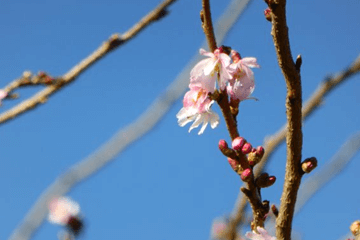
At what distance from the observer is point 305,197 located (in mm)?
2078

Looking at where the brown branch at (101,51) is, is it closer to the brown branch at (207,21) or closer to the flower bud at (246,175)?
the brown branch at (207,21)

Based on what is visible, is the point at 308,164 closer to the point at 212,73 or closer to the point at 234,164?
the point at 234,164

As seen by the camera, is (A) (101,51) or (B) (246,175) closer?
(B) (246,175)

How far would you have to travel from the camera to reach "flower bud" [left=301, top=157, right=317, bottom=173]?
0.93 metres

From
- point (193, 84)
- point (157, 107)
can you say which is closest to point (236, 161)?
point (193, 84)

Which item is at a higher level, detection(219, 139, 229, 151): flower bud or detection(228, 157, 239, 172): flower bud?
detection(219, 139, 229, 151): flower bud

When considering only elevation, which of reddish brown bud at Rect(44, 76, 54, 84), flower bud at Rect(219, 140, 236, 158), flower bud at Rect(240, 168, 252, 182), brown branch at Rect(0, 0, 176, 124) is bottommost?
flower bud at Rect(240, 168, 252, 182)

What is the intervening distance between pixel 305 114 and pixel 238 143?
1153 millimetres

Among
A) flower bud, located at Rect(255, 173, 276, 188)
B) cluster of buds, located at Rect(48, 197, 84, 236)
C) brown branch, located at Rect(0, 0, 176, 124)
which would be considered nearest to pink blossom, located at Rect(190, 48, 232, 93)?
flower bud, located at Rect(255, 173, 276, 188)

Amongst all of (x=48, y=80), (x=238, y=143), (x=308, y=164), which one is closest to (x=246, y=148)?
(x=238, y=143)

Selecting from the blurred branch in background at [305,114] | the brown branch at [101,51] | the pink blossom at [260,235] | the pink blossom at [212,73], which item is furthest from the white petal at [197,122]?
the blurred branch in background at [305,114]

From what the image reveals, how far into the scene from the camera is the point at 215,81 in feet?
3.98

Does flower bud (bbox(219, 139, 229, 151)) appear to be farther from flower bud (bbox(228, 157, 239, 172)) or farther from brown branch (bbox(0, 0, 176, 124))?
brown branch (bbox(0, 0, 176, 124))

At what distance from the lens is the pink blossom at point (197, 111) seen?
123 cm
